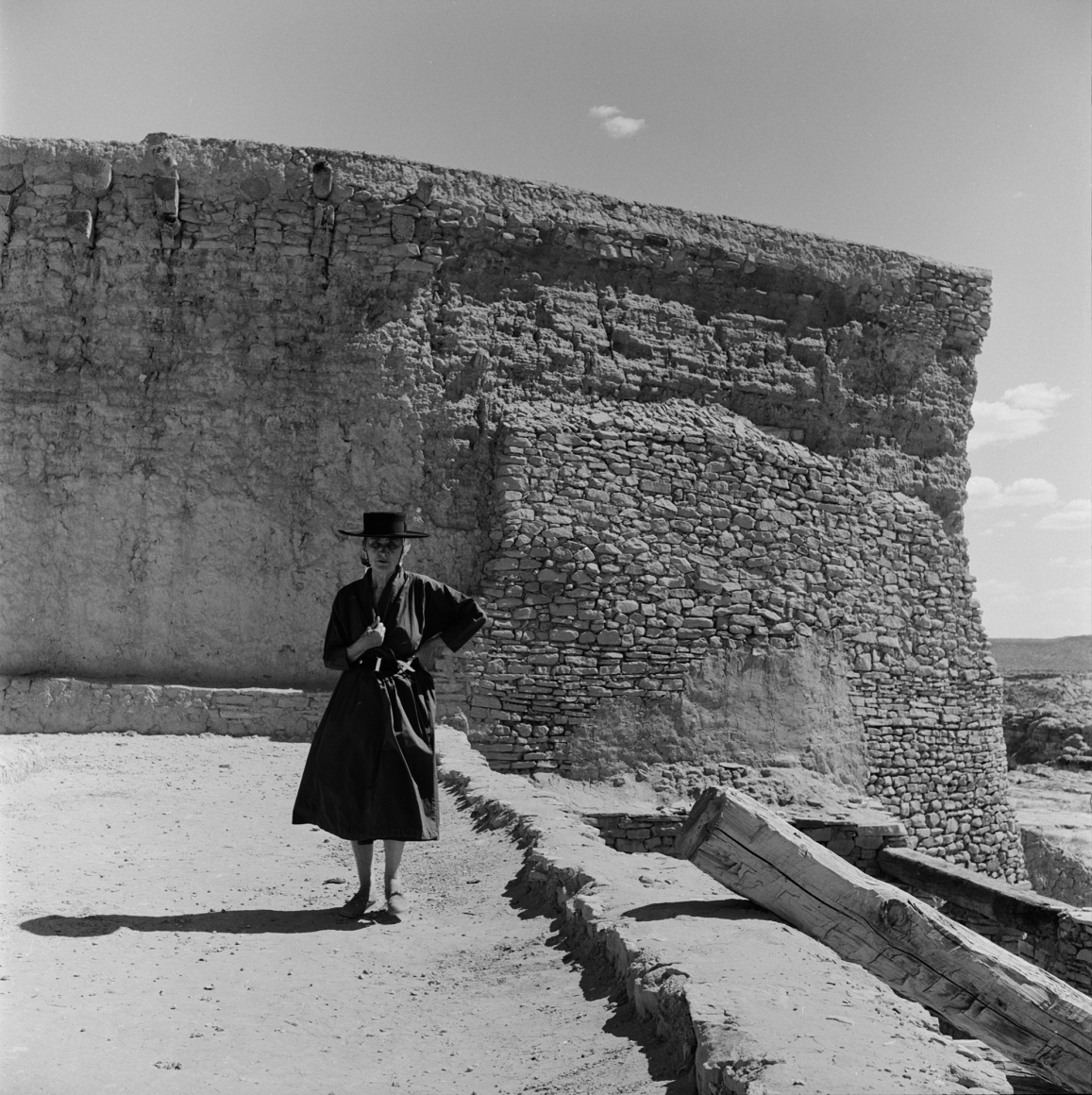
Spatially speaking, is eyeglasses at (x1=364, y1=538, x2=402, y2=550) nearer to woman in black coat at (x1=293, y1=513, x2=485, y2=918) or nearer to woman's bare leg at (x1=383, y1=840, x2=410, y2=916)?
woman in black coat at (x1=293, y1=513, x2=485, y2=918)

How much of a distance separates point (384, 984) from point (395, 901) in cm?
82

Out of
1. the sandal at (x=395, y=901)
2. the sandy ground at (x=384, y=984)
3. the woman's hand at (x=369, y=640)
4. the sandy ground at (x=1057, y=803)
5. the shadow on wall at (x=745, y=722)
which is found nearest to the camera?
the sandy ground at (x=384, y=984)

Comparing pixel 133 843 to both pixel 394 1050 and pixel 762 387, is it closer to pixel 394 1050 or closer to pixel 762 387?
pixel 394 1050

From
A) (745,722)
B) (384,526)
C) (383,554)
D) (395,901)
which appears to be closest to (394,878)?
(395,901)

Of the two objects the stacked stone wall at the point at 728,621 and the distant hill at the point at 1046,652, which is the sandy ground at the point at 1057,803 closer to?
the stacked stone wall at the point at 728,621

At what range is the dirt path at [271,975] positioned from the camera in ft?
10.6

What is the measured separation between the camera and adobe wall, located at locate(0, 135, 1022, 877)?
34.2 ft

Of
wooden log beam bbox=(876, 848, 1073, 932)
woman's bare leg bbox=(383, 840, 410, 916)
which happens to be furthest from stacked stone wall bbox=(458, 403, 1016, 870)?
woman's bare leg bbox=(383, 840, 410, 916)

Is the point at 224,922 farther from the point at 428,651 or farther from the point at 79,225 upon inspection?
the point at 79,225

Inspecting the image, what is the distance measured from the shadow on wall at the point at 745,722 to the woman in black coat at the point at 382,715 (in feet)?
20.5

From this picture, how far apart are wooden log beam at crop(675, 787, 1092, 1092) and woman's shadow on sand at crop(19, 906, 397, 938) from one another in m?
1.51

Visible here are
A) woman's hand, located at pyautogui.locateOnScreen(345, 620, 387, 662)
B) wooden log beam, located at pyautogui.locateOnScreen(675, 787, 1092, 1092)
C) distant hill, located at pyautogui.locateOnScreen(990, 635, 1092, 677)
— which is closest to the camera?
wooden log beam, located at pyautogui.locateOnScreen(675, 787, 1092, 1092)

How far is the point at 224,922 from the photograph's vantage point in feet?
15.5

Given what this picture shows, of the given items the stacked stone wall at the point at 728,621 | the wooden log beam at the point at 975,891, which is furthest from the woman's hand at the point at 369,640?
the wooden log beam at the point at 975,891
